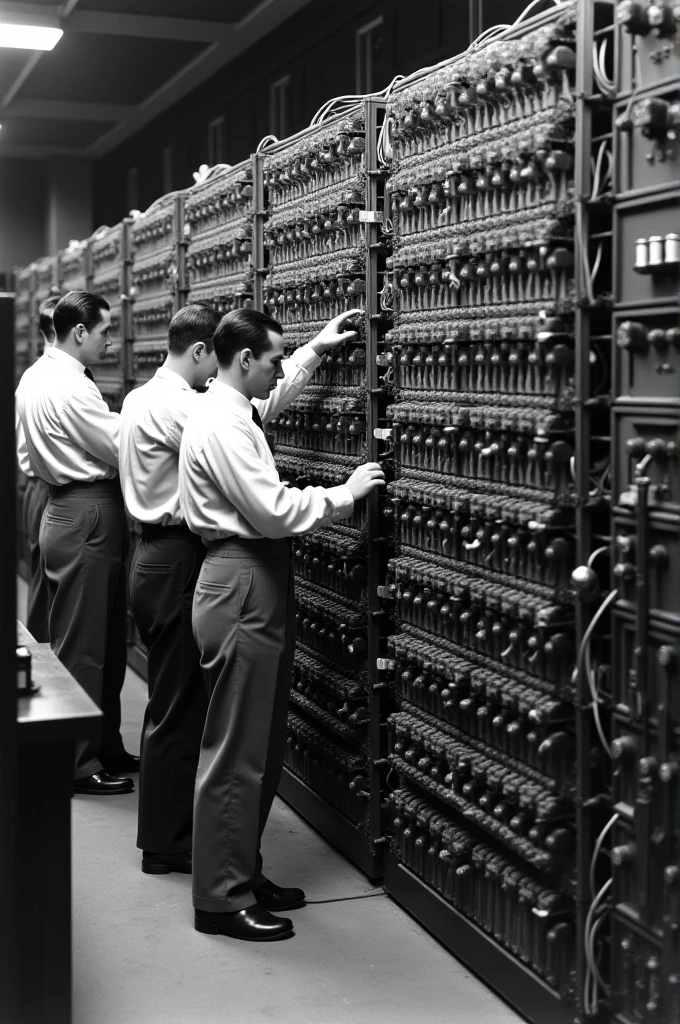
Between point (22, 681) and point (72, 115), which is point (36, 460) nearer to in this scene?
point (22, 681)

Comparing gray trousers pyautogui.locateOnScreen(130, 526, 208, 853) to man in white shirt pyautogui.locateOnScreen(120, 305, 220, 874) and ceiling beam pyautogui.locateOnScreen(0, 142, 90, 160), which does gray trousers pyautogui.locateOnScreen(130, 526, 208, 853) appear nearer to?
man in white shirt pyautogui.locateOnScreen(120, 305, 220, 874)

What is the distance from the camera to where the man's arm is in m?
4.54

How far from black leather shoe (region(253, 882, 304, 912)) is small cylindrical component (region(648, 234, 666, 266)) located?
2717 millimetres

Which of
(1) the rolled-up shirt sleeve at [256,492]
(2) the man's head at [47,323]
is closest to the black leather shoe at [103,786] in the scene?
(1) the rolled-up shirt sleeve at [256,492]

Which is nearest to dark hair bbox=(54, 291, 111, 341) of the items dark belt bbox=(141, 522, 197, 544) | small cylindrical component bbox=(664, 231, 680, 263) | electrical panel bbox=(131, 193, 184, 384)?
electrical panel bbox=(131, 193, 184, 384)

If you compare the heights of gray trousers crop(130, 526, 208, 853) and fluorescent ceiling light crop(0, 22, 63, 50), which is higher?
fluorescent ceiling light crop(0, 22, 63, 50)

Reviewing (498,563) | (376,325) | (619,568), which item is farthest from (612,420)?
(376,325)

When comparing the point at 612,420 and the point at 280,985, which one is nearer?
the point at 612,420

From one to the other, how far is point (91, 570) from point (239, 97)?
6.49 m

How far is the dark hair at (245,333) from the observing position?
4.17 meters

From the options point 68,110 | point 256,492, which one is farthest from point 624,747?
point 68,110

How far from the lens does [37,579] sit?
6531 millimetres

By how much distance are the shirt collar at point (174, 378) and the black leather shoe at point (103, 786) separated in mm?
2067

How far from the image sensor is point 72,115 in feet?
44.9
